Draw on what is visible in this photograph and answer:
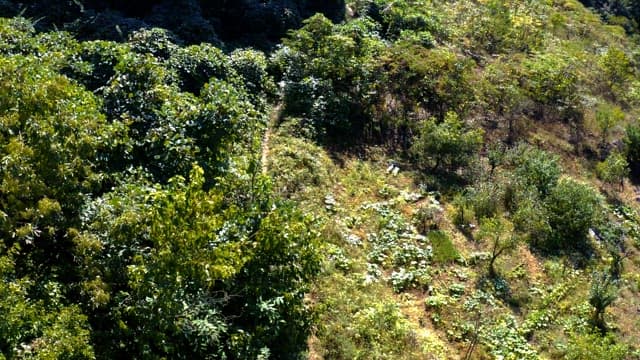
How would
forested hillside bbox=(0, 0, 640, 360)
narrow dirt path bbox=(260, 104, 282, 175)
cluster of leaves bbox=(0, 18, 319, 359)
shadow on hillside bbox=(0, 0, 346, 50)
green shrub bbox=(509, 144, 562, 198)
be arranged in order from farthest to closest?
1. shadow on hillside bbox=(0, 0, 346, 50)
2. green shrub bbox=(509, 144, 562, 198)
3. narrow dirt path bbox=(260, 104, 282, 175)
4. forested hillside bbox=(0, 0, 640, 360)
5. cluster of leaves bbox=(0, 18, 319, 359)

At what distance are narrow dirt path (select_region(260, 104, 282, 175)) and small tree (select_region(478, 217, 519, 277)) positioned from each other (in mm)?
5468

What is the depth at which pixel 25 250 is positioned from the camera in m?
8.33

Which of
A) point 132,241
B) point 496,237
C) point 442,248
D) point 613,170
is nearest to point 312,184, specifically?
point 442,248

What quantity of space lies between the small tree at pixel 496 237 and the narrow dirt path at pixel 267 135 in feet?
17.9

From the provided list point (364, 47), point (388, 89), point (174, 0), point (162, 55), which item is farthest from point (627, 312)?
point (174, 0)

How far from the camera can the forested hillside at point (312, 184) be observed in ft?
26.4

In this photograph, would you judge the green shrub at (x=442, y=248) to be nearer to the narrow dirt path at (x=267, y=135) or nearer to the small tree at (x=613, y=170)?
the narrow dirt path at (x=267, y=135)

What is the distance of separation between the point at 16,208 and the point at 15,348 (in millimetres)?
1950

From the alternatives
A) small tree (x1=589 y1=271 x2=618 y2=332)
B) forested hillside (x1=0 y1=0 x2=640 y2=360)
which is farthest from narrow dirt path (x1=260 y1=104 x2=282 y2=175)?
small tree (x1=589 y1=271 x2=618 y2=332)

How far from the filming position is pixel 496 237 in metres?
14.4

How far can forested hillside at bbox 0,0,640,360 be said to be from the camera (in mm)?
8055

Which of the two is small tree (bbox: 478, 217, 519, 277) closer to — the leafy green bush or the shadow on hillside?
the leafy green bush

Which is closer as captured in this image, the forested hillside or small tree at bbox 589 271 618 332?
the forested hillside

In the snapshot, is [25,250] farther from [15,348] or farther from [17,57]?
[17,57]
